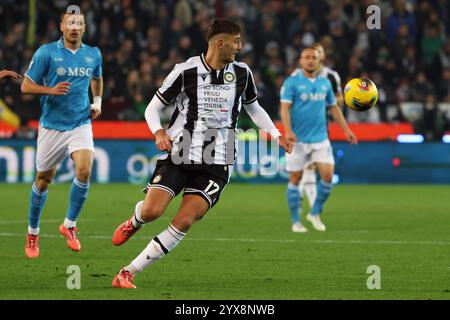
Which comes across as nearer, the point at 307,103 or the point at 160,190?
the point at 160,190

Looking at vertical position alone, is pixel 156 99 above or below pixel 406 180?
above

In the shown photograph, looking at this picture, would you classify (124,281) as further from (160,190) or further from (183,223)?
(160,190)

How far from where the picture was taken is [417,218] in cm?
1612

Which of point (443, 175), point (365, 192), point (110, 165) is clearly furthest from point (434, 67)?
point (110, 165)

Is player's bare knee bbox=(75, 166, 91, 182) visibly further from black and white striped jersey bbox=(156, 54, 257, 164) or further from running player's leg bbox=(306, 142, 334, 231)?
running player's leg bbox=(306, 142, 334, 231)

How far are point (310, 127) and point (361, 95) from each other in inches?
161

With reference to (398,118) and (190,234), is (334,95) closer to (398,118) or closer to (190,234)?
(190,234)

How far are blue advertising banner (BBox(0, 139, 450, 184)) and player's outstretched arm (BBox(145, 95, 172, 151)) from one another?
12.2 meters

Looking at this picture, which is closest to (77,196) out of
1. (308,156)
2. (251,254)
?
(251,254)

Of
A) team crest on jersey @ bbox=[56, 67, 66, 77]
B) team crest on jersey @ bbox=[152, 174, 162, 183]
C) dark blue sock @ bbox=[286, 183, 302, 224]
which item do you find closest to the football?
team crest on jersey @ bbox=[152, 174, 162, 183]

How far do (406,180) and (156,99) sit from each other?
14280 mm

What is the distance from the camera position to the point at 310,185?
16.5 m

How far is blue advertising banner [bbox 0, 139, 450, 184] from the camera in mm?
21891

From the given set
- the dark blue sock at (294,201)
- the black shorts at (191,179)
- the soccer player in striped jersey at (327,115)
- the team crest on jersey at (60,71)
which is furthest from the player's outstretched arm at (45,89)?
the soccer player in striped jersey at (327,115)
